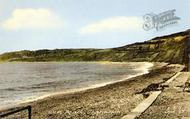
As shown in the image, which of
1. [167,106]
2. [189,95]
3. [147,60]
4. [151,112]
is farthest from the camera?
[147,60]

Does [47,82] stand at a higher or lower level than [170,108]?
lower

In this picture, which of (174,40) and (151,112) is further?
(174,40)

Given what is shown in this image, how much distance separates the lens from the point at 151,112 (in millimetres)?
18953

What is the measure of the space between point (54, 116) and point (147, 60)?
168 m

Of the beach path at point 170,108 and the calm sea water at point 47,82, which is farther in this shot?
the calm sea water at point 47,82

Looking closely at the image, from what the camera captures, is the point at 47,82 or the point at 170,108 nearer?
the point at 170,108

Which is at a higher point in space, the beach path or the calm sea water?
the beach path

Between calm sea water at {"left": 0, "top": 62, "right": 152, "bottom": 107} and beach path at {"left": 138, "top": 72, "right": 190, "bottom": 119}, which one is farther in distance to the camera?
calm sea water at {"left": 0, "top": 62, "right": 152, "bottom": 107}

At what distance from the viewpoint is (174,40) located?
190625 mm

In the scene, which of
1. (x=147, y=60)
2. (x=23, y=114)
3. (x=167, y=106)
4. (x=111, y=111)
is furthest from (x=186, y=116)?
(x=147, y=60)

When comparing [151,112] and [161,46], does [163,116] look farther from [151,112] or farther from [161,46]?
[161,46]

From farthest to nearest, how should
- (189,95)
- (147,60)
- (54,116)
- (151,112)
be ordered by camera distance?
1. (147,60)
2. (189,95)
3. (54,116)
4. (151,112)

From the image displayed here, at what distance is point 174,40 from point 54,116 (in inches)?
6782

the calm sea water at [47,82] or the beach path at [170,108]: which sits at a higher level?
the beach path at [170,108]
